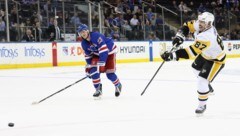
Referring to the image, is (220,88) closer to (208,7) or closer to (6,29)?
(6,29)

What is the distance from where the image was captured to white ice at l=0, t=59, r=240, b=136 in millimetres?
3791

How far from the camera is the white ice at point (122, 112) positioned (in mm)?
3791

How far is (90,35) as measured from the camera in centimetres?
607

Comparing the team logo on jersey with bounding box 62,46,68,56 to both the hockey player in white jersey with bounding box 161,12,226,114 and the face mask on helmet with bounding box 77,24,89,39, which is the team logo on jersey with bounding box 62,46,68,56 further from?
the hockey player in white jersey with bounding box 161,12,226,114

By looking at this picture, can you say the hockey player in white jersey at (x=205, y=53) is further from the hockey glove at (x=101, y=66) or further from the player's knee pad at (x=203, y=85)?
the hockey glove at (x=101, y=66)

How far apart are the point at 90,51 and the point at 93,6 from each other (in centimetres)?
917

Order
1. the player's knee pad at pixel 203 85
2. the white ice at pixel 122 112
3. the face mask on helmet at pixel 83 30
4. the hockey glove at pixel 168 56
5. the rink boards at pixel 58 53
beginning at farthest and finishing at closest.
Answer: the rink boards at pixel 58 53
the face mask on helmet at pixel 83 30
the hockey glove at pixel 168 56
the player's knee pad at pixel 203 85
the white ice at pixel 122 112

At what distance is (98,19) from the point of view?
15.4 metres

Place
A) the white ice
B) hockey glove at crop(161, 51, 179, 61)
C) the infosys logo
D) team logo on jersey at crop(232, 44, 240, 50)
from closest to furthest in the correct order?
the white ice, hockey glove at crop(161, 51, 179, 61), the infosys logo, team logo on jersey at crop(232, 44, 240, 50)

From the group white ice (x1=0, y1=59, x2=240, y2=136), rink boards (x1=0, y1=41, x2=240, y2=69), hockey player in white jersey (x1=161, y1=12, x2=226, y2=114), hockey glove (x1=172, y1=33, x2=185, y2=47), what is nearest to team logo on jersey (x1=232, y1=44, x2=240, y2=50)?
rink boards (x1=0, y1=41, x2=240, y2=69)

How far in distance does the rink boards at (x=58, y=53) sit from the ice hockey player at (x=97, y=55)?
691 centimetres

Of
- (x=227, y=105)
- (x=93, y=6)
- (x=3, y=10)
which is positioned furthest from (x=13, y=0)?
(x=227, y=105)

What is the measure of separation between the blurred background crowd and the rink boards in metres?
0.21

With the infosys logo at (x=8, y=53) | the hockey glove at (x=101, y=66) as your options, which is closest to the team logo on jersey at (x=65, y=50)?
the infosys logo at (x=8, y=53)
